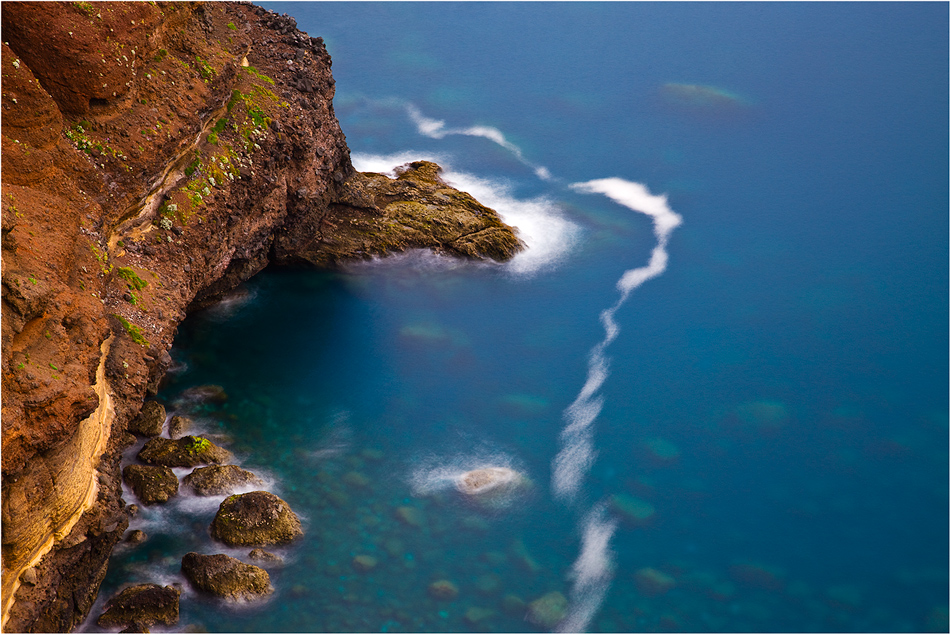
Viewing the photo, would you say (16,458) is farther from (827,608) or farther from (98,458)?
(827,608)

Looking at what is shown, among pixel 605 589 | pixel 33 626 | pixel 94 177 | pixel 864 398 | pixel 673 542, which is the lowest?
pixel 33 626

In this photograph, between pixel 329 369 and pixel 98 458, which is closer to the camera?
pixel 98 458

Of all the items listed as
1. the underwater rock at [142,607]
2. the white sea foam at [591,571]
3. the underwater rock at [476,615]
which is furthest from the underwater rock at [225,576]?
the white sea foam at [591,571]

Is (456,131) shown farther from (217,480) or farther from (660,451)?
(217,480)

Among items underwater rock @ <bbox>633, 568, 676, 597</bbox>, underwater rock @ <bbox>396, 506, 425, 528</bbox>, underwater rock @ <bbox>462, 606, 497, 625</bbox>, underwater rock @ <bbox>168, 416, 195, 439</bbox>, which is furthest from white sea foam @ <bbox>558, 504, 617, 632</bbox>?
underwater rock @ <bbox>168, 416, 195, 439</bbox>

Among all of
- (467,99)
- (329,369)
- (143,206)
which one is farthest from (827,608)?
(467,99)

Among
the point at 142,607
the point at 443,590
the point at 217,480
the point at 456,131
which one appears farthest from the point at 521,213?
the point at 142,607
